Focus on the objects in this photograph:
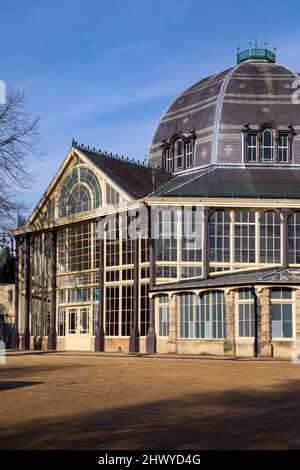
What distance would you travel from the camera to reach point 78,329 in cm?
3994

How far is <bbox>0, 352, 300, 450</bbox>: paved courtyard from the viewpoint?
9.35 m

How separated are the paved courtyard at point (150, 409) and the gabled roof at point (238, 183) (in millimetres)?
16534

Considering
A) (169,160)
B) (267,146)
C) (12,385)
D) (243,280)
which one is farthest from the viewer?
(169,160)

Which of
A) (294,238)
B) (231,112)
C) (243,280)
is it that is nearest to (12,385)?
(243,280)

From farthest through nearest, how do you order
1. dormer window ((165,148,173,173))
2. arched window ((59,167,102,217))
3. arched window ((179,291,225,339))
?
dormer window ((165,148,173,173)), arched window ((59,167,102,217)), arched window ((179,291,225,339))

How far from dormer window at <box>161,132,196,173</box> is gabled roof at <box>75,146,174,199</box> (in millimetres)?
892

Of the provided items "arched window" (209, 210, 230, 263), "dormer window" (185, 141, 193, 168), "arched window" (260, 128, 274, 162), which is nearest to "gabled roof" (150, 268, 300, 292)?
"arched window" (209, 210, 230, 263)

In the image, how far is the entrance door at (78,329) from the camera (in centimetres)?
3931

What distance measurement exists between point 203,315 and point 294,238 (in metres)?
6.82

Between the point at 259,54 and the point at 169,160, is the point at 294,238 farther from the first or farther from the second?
the point at 259,54

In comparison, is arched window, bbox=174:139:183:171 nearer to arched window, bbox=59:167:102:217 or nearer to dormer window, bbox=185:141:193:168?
dormer window, bbox=185:141:193:168

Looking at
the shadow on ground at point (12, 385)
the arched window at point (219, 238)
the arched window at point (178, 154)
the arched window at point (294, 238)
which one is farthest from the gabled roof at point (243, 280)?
the shadow on ground at point (12, 385)
